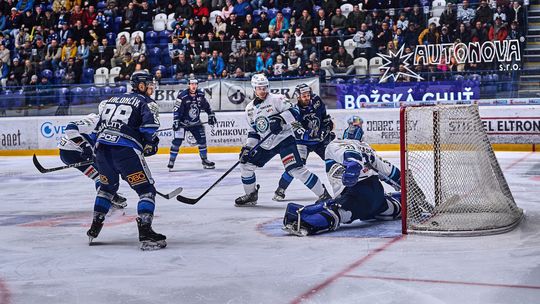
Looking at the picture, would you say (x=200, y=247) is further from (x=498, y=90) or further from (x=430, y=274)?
(x=498, y=90)

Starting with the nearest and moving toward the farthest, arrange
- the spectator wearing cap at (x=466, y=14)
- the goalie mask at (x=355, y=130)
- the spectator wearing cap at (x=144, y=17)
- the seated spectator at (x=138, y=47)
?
the goalie mask at (x=355, y=130) < the spectator wearing cap at (x=466, y=14) < the seated spectator at (x=138, y=47) < the spectator wearing cap at (x=144, y=17)

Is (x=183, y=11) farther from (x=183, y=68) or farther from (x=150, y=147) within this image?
(x=150, y=147)

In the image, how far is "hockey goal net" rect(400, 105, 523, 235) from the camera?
5.39m

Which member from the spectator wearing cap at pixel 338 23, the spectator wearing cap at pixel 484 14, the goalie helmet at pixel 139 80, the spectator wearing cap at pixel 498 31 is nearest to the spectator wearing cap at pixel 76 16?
the spectator wearing cap at pixel 338 23

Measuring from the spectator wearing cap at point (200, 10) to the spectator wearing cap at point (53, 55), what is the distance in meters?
2.85

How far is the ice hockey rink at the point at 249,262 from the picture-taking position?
387 cm

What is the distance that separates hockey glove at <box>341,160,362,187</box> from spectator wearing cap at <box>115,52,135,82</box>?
370 inches

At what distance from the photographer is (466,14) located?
12.5m

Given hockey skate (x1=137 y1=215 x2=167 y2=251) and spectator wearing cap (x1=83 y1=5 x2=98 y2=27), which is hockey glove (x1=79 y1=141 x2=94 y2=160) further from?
spectator wearing cap (x1=83 y1=5 x2=98 y2=27)

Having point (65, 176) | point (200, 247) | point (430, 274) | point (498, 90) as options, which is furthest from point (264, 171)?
point (430, 274)

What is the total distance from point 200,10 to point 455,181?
36.4 feet

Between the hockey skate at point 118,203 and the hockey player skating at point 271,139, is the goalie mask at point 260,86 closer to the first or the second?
the hockey player skating at point 271,139

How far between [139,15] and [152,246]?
11547mm

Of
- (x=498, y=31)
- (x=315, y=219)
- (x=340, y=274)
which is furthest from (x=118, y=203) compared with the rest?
(x=498, y=31)
